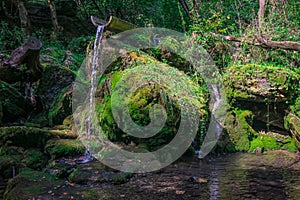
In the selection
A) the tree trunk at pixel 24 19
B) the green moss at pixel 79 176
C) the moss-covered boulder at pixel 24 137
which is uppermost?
the tree trunk at pixel 24 19

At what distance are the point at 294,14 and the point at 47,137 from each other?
8110mm

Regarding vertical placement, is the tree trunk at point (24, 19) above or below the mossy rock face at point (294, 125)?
above

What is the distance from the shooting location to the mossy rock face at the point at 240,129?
24.4 feet

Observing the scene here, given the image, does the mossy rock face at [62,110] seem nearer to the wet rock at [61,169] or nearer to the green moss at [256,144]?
the wet rock at [61,169]

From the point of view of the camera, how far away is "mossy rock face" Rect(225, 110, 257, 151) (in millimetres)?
7445

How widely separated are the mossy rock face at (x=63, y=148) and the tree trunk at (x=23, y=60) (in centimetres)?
272

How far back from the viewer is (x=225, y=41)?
9.27 metres

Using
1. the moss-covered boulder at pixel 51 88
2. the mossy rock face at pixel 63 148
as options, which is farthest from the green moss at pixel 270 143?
the moss-covered boulder at pixel 51 88

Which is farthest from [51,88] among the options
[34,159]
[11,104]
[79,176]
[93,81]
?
[79,176]

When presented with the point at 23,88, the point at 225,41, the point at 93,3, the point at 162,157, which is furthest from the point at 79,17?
the point at 162,157

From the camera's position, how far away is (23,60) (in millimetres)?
7781

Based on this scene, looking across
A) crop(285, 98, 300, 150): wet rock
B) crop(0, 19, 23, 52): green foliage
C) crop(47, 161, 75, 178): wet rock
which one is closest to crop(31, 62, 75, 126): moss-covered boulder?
crop(47, 161, 75, 178): wet rock

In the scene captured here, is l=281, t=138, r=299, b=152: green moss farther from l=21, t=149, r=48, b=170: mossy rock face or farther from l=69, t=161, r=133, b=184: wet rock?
l=21, t=149, r=48, b=170: mossy rock face

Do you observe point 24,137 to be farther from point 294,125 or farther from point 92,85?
point 294,125
